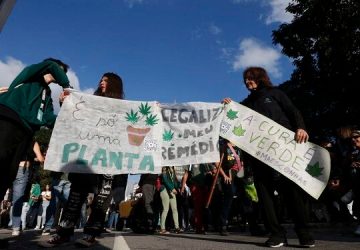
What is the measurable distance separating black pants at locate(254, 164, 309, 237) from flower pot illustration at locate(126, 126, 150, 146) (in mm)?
1502

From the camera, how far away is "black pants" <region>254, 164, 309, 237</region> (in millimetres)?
4441

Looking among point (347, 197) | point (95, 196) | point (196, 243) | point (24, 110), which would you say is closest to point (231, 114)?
point (196, 243)

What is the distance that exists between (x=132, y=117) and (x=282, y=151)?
6.44ft

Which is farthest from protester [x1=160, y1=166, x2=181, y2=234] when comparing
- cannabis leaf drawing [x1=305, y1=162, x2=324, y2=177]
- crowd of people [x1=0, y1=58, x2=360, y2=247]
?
cannabis leaf drawing [x1=305, y1=162, x2=324, y2=177]

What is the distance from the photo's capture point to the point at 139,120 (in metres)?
5.35

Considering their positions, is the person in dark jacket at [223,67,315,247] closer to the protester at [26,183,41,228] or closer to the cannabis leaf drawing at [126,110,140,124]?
the cannabis leaf drawing at [126,110,140,124]

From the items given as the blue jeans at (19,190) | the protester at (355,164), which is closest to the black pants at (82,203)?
the blue jeans at (19,190)

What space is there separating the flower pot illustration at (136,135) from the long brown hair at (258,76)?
1507 mm

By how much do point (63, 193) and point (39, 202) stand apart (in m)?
6.44

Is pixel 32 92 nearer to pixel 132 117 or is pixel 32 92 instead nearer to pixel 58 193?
pixel 132 117

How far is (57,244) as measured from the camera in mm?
4457

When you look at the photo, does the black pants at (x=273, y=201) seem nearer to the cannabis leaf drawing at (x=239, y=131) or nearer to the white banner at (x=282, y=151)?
the white banner at (x=282, y=151)

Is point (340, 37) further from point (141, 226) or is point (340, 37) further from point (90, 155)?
point (90, 155)

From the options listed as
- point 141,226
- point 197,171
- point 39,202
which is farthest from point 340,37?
point 39,202
